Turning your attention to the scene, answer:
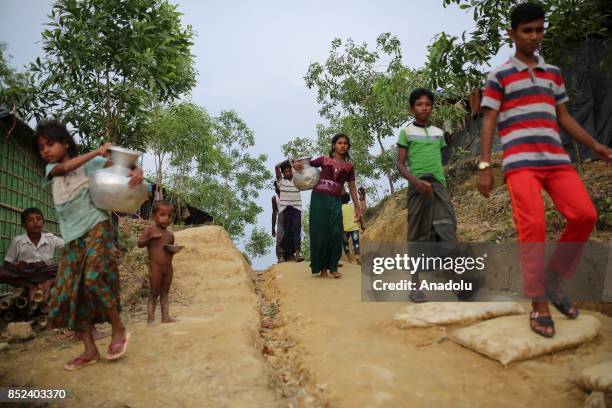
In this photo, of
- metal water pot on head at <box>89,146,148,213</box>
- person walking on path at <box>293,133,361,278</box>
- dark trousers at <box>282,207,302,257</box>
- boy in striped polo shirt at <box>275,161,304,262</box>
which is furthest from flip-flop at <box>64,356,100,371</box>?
dark trousers at <box>282,207,302,257</box>

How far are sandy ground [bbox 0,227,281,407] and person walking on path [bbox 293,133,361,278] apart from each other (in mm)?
1709

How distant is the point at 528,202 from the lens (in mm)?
2822

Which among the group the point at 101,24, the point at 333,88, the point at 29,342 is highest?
the point at 333,88

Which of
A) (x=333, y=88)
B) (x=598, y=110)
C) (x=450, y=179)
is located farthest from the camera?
(x=333, y=88)

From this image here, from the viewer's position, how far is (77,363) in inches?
116

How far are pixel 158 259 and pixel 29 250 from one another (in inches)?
70.1

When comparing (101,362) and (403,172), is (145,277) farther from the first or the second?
(403,172)

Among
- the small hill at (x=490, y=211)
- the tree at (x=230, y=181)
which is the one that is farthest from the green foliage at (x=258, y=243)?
the small hill at (x=490, y=211)

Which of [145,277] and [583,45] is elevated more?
[583,45]

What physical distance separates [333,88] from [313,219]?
41.4ft

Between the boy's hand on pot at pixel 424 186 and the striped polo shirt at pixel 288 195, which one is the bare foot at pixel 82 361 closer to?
the boy's hand on pot at pixel 424 186

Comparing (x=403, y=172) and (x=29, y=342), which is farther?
(x=403, y=172)

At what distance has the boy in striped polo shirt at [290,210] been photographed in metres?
8.87

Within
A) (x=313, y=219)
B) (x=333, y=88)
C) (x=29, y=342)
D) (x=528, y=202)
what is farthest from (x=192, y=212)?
(x=528, y=202)
